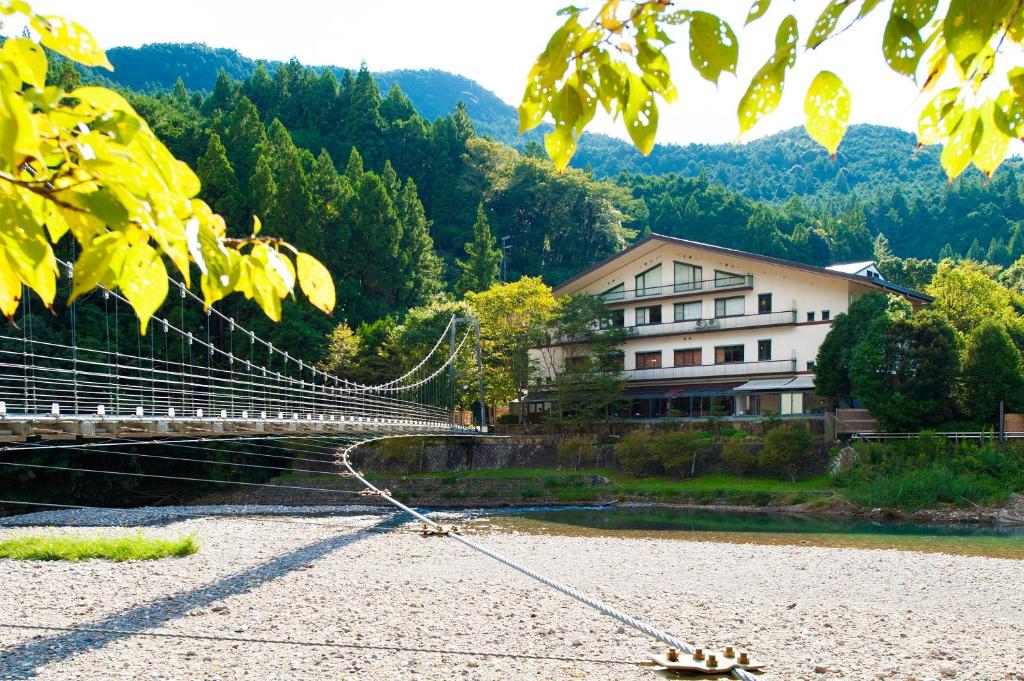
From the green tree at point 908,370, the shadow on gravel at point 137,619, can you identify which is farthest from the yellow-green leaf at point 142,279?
the green tree at point 908,370

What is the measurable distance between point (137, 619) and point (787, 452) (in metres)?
20.3

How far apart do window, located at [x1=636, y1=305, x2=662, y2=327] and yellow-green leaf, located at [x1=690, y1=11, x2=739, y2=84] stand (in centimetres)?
3244

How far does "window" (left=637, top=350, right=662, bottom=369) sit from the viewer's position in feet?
109

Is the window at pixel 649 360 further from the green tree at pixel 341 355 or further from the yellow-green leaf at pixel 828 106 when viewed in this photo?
the yellow-green leaf at pixel 828 106

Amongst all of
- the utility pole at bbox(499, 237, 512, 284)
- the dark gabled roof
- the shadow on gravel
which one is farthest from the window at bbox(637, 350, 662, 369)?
the shadow on gravel

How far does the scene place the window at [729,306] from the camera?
3183 centimetres

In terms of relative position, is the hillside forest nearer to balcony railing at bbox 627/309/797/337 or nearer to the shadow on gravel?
balcony railing at bbox 627/309/797/337

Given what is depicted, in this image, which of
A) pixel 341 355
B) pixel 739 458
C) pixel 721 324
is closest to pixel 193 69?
pixel 341 355

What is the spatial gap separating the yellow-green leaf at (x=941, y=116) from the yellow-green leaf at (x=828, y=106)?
0.56 feet

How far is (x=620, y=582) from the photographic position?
1016cm

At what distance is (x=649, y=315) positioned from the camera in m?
33.8

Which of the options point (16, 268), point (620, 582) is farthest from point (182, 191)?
point (620, 582)

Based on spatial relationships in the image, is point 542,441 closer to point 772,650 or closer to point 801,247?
point 772,650

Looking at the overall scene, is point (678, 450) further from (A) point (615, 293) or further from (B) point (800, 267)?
(A) point (615, 293)
